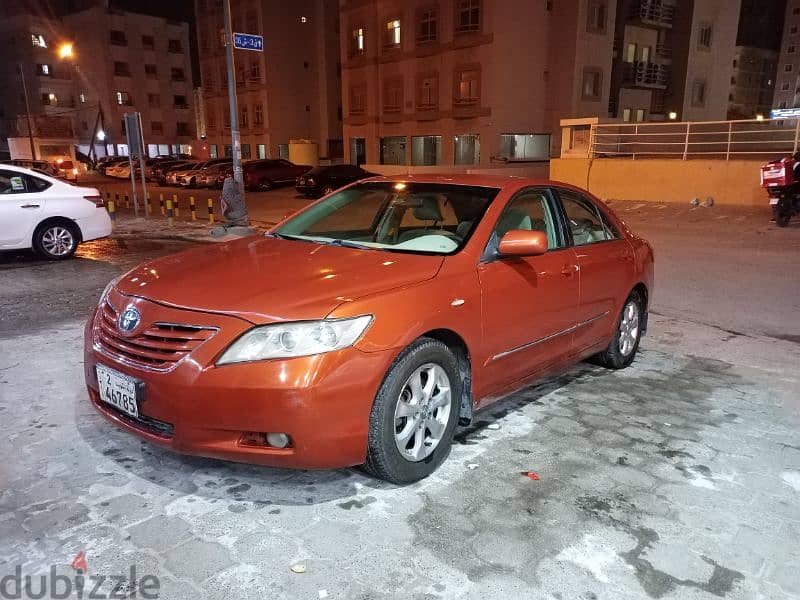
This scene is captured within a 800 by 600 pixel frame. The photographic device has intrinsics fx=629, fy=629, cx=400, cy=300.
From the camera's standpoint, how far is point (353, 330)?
303 centimetres

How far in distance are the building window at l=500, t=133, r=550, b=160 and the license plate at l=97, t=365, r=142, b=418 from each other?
30.0 meters

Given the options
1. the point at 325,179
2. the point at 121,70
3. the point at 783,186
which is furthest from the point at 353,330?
the point at 121,70

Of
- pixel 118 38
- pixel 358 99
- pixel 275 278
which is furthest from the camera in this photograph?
pixel 118 38

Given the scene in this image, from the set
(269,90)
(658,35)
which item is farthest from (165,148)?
(658,35)

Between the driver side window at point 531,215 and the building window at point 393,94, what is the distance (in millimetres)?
32666

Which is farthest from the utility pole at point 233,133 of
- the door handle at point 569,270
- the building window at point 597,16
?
the building window at point 597,16

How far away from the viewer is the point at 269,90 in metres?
43.3

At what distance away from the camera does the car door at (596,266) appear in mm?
4633

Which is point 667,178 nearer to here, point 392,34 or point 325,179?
point 325,179

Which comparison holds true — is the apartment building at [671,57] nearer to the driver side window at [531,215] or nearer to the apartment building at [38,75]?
the driver side window at [531,215]

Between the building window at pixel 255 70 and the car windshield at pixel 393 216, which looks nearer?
the car windshield at pixel 393 216

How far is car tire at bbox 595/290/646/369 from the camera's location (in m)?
5.27

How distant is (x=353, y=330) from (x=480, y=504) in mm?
1126

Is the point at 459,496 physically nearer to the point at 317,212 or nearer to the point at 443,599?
the point at 443,599
